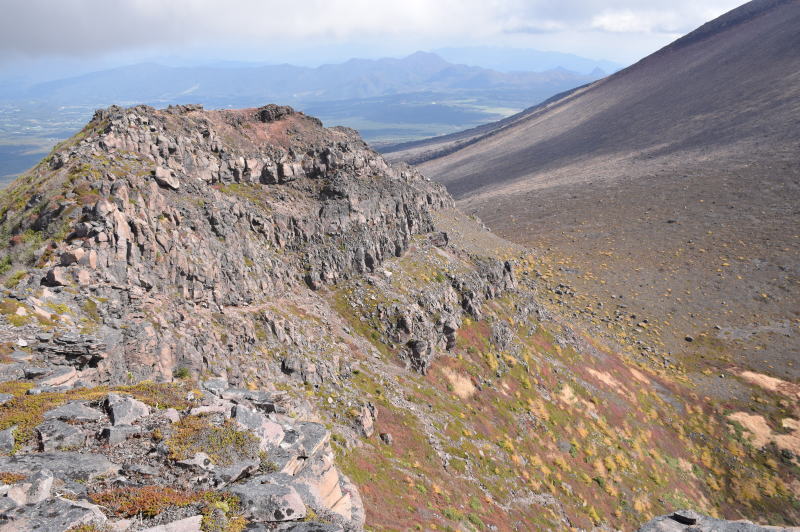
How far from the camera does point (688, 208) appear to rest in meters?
110

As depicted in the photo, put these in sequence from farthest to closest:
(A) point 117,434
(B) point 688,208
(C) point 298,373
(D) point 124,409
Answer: (B) point 688,208, (C) point 298,373, (D) point 124,409, (A) point 117,434

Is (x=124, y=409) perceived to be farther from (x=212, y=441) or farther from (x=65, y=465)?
(x=212, y=441)

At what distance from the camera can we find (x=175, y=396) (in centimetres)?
1678

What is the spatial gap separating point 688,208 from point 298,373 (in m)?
114

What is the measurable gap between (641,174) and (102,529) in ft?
512

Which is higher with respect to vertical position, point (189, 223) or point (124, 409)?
point (189, 223)

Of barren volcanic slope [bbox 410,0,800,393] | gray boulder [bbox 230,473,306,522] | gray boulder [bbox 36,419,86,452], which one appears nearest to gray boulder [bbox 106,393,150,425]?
gray boulder [bbox 36,419,86,452]

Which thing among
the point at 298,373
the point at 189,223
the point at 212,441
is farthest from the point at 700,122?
the point at 212,441

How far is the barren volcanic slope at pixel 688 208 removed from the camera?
245ft

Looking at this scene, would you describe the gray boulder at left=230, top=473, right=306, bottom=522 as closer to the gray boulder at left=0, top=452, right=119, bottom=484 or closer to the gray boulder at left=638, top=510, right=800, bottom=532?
the gray boulder at left=0, top=452, right=119, bottom=484

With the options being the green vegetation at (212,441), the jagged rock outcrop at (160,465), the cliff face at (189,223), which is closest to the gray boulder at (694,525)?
the jagged rock outcrop at (160,465)

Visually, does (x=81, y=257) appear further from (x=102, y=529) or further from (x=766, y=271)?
(x=766, y=271)

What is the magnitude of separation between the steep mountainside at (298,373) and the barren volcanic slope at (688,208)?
48.3ft

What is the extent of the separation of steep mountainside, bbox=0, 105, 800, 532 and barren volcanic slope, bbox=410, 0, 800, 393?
1472 centimetres
